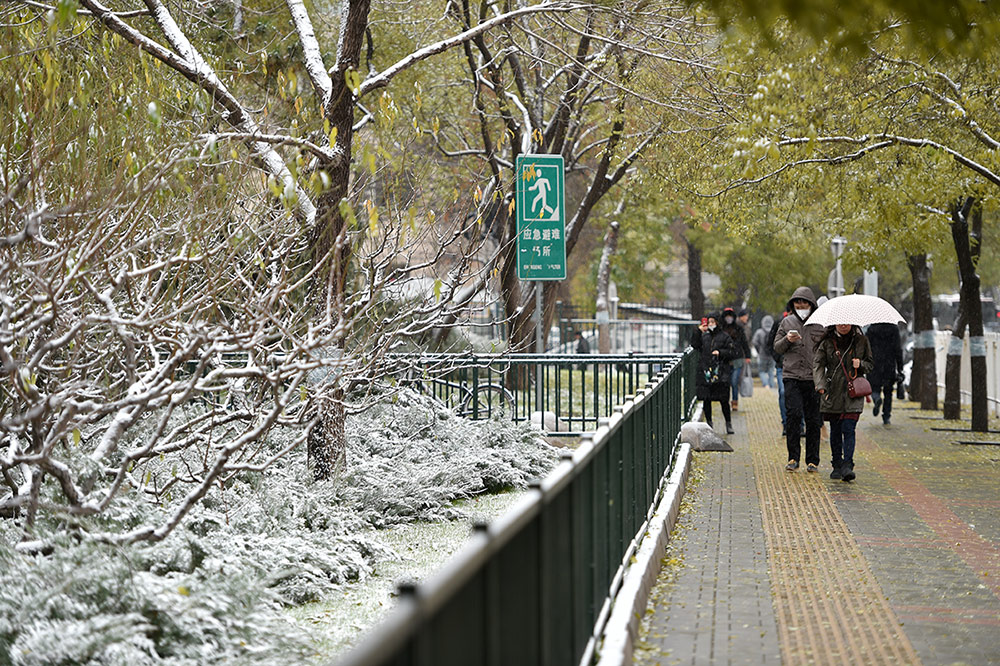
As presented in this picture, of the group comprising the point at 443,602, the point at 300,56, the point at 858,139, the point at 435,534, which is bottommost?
the point at 435,534

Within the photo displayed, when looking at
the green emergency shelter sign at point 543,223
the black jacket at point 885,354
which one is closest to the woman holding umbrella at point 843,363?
the green emergency shelter sign at point 543,223

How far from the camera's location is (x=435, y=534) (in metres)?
10.1

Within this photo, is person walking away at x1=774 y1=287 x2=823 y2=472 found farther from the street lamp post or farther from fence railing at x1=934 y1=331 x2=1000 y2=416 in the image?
the street lamp post

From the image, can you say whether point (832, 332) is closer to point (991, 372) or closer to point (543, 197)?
point (543, 197)

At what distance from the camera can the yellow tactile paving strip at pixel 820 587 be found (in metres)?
6.50

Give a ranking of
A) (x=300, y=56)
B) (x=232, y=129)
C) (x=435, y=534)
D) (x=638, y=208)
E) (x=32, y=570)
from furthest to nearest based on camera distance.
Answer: (x=638, y=208) → (x=300, y=56) → (x=232, y=129) → (x=435, y=534) → (x=32, y=570)

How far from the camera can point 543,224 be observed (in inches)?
591

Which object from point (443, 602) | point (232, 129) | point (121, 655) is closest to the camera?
point (443, 602)

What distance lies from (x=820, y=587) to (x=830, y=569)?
0.65m

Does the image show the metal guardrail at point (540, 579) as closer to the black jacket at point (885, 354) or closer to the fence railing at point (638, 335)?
the black jacket at point (885, 354)

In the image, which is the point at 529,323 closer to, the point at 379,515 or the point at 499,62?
the point at 499,62

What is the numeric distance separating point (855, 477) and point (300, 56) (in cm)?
1133

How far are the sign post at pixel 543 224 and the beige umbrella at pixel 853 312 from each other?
3037 millimetres

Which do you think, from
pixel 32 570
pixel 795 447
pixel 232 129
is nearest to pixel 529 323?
pixel 795 447
